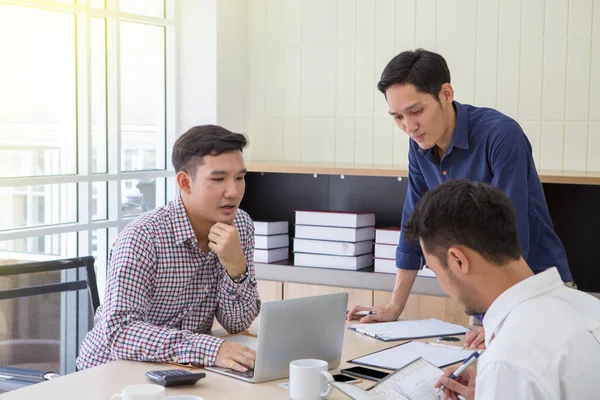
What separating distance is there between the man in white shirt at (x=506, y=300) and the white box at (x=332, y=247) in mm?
2024

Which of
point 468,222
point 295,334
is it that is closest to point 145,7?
point 295,334

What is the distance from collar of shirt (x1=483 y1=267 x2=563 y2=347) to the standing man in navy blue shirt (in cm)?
93

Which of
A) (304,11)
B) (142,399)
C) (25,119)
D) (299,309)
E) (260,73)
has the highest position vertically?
(304,11)

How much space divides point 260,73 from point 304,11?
40 centimetres

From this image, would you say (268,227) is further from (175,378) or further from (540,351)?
(540,351)

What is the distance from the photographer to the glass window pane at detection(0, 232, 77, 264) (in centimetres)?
338

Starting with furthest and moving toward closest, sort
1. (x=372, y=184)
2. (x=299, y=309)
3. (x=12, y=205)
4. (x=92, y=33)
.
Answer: (x=372, y=184) → (x=92, y=33) → (x=12, y=205) → (x=299, y=309)

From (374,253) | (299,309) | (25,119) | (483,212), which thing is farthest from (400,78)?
(25,119)

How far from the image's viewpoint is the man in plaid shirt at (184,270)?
221 centimetres

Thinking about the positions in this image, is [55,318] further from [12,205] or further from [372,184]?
[372,184]

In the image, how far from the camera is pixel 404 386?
1.89 metres

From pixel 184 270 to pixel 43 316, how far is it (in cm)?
48

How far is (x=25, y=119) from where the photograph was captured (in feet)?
11.3

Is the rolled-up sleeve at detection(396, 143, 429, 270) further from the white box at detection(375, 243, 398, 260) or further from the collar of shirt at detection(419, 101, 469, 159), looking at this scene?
the white box at detection(375, 243, 398, 260)
